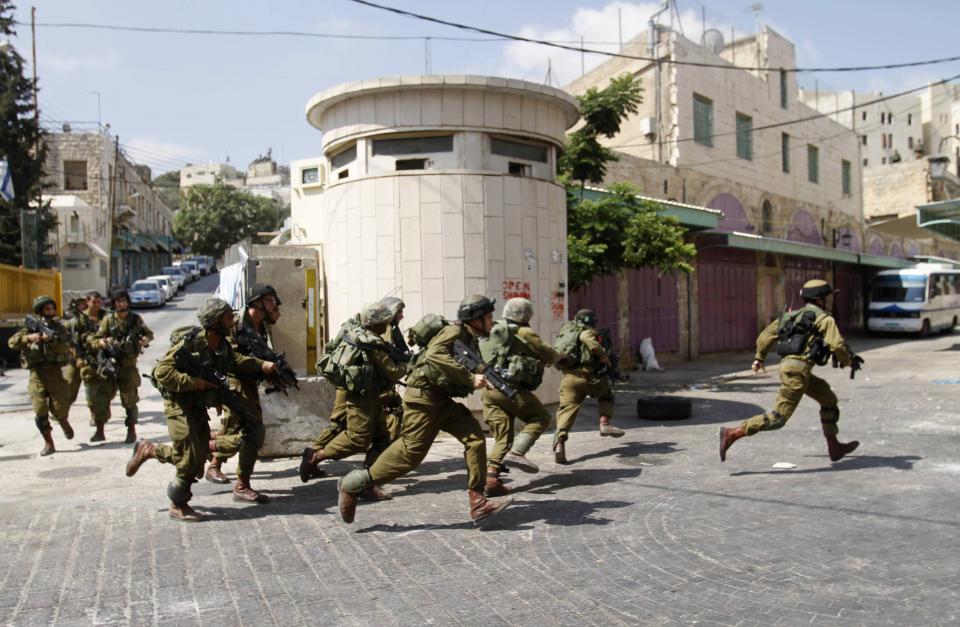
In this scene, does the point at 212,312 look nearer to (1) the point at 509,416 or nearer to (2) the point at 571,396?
(1) the point at 509,416

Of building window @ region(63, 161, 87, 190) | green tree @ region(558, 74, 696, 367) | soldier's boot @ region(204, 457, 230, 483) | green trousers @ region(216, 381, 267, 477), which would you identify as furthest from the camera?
building window @ region(63, 161, 87, 190)

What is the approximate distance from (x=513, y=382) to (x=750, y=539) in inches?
89.8

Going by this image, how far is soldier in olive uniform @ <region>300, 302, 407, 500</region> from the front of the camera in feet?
18.3

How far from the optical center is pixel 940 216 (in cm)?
2088

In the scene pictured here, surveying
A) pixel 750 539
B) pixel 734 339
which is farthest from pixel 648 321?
pixel 750 539

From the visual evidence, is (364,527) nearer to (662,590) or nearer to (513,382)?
(513,382)

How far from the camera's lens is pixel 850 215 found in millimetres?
31578

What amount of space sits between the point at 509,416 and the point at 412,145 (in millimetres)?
4197

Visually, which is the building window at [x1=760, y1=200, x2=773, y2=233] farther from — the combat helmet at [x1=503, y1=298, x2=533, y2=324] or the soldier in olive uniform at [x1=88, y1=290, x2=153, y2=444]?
the soldier in olive uniform at [x1=88, y1=290, x2=153, y2=444]

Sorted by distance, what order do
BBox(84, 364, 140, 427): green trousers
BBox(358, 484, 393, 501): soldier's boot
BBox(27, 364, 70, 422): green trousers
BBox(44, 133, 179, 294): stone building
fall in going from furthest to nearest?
BBox(44, 133, 179, 294): stone building → BBox(84, 364, 140, 427): green trousers → BBox(27, 364, 70, 422): green trousers → BBox(358, 484, 393, 501): soldier's boot

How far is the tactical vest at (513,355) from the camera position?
6113 mm

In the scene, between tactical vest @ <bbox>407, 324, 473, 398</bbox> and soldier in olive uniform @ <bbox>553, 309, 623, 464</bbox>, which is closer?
tactical vest @ <bbox>407, 324, 473, 398</bbox>

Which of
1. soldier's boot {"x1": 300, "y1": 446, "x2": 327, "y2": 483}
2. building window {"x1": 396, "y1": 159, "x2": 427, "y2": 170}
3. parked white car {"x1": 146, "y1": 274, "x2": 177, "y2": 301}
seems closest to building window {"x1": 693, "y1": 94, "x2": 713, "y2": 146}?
building window {"x1": 396, "y1": 159, "x2": 427, "y2": 170}

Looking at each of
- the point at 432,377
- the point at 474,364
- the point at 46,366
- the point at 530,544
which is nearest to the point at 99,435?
the point at 46,366
